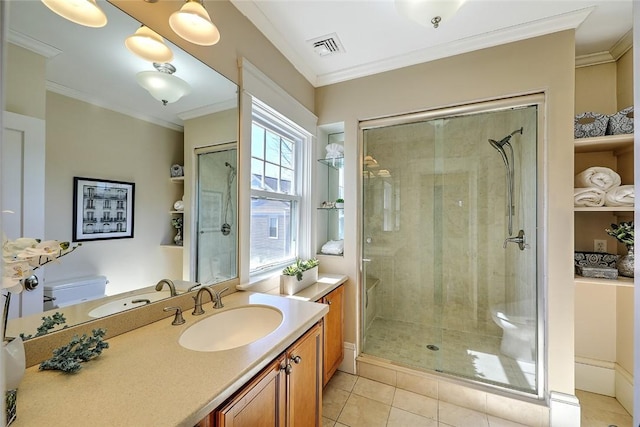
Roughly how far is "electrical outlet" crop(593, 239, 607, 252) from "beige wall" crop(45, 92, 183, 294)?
2.98 m

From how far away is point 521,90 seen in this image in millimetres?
1775

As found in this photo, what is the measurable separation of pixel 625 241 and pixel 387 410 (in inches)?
76.1

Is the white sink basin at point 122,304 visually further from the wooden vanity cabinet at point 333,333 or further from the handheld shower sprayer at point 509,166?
the handheld shower sprayer at point 509,166

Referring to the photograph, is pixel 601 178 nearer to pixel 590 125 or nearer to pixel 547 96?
pixel 590 125

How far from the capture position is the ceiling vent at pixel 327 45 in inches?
73.1

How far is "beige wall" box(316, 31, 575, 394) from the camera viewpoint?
1.66 m

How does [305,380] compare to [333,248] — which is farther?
[333,248]

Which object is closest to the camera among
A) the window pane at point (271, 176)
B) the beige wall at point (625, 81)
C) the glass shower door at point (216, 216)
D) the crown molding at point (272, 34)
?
the glass shower door at point (216, 216)

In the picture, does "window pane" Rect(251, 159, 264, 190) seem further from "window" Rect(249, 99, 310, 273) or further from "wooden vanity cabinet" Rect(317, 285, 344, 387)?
"wooden vanity cabinet" Rect(317, 285, 344, 387)

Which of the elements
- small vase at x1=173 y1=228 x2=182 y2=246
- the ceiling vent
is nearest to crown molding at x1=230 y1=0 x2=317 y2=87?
the ceiling vent

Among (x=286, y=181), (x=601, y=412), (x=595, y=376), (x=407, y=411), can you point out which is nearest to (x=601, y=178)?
(x=595, y=376)

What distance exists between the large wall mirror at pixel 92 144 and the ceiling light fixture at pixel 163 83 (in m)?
0.02

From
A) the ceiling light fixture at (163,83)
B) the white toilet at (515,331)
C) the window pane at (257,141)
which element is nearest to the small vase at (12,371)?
the ceiling light fixture at (163,83)

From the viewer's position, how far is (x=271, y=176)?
2.12 metres
